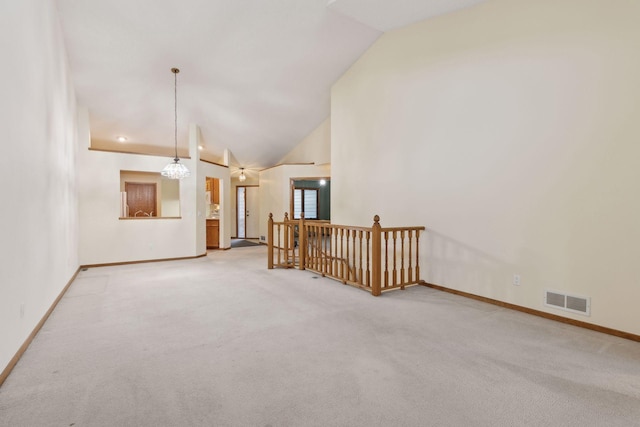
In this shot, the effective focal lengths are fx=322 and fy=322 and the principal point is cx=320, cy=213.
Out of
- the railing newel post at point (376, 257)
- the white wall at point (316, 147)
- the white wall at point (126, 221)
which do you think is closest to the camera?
the railing newel post at point (376, 257)

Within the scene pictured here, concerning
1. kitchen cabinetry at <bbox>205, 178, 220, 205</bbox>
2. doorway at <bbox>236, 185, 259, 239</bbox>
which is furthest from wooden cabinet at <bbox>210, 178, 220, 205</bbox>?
doorway at <bbox>236, 185, 259, 239</bbox>

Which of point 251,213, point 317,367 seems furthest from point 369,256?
point 251,213

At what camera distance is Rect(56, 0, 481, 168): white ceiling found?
442cm

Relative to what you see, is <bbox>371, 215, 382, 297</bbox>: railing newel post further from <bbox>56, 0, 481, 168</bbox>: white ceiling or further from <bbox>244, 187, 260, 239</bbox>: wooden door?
<bbox>244, 187, 260, 239</bbox>: wooden door

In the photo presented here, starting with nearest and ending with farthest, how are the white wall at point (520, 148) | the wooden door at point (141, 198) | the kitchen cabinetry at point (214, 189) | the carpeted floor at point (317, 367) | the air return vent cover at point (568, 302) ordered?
the carpeted floor at point (317, 367)
the white wall at point (520, 148)
the air return vent cover at point (568, 302)
the wooden door at point (141, 198)
the kitchen cabinetry at point (214, 189)

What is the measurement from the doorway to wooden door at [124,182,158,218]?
128 inches

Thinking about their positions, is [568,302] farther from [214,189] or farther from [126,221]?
[214,189]

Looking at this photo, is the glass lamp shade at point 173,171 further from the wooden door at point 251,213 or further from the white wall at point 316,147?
the wooden door at point 251,213

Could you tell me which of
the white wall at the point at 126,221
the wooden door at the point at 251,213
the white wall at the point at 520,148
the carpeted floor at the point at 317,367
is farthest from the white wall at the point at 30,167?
the wooden door at the point at 251,213

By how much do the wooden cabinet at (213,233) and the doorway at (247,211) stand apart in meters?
2.29

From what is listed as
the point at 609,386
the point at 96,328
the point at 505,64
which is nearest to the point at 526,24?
the point at 505,64

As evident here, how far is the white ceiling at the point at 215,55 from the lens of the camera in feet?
14.5

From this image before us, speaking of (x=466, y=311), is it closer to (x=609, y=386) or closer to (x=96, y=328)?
(x=609, y=386)

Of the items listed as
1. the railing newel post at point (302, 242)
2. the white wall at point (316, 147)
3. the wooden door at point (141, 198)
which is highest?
the white wall at point (316, 147)
